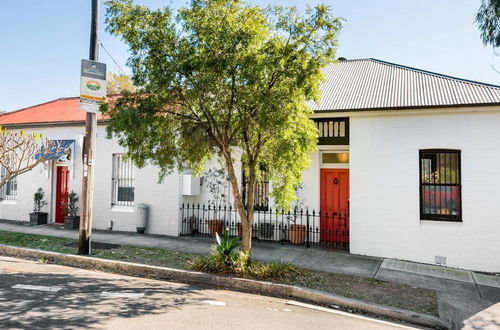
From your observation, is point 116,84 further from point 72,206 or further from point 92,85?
point 92,85

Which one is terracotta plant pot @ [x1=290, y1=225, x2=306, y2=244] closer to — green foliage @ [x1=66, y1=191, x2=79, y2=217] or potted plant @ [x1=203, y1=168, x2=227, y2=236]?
potted plant @ [x1=203, y1=168, x2=227, y2=236]

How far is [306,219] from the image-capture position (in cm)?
1120

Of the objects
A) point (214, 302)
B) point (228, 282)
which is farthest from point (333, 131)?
point (214, 302)

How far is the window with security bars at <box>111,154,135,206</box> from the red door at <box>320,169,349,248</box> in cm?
712

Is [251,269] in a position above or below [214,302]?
above

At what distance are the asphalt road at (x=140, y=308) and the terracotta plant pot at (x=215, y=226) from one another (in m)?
4.96

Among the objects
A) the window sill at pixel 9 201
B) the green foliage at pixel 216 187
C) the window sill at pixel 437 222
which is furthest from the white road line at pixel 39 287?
the window sill at pixel 9 201

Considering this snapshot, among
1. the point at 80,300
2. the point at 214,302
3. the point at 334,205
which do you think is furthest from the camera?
the point at 334,205

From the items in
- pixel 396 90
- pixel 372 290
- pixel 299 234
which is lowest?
pixel 372 290

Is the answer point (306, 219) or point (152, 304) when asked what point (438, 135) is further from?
point (152, 304)

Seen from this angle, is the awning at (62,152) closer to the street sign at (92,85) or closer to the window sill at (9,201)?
the window sill at (9,201)

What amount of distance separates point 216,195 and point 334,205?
408 centimetres

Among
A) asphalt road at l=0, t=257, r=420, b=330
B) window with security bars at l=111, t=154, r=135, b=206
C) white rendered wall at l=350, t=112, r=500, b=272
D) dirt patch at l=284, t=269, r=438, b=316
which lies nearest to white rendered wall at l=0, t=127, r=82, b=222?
Answer: window with security bars at l=111, t=154, r=135, b=206

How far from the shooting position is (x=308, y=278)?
7.32 m
